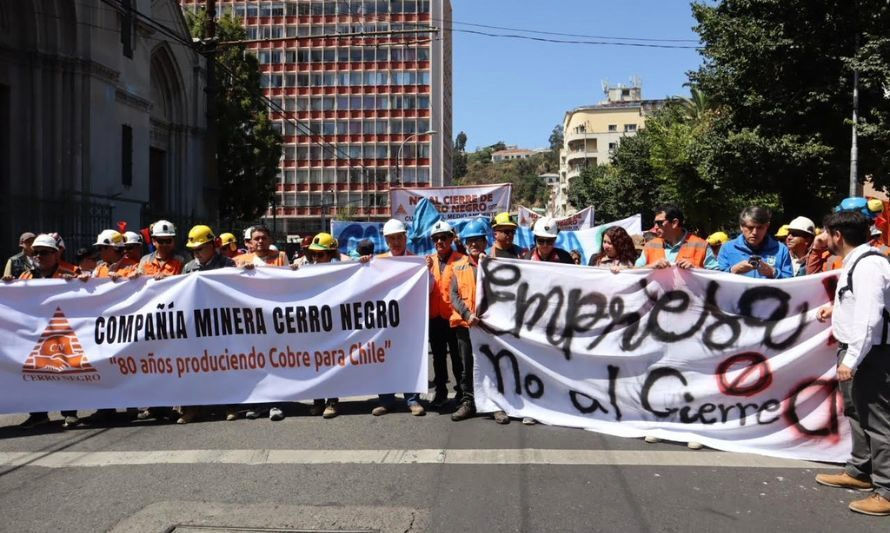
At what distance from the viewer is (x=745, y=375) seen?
557 cm

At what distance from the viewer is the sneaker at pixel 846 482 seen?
15.1 ft

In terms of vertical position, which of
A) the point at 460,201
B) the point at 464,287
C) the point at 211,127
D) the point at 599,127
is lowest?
the point at 464,287

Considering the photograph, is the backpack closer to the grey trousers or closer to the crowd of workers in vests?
the grey trousers

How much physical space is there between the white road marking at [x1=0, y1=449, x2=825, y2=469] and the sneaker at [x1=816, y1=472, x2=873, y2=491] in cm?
43

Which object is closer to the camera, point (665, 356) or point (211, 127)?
point (665, 356)

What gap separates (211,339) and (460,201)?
35.0 ft

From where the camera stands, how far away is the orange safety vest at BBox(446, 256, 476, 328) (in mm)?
6492

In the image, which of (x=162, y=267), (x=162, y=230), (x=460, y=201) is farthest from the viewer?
(x=460, y=201)

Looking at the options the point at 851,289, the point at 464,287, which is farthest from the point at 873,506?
the point at 464,287

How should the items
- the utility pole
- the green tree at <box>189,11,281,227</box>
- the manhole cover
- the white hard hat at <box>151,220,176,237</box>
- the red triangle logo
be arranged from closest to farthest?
1. the manhole cover
2. the red triangle logo
3. the white hard hat at <box>151,220,176,237</box>
4. the utility pole
5. the green tree at <box>189,11,281,227</box>

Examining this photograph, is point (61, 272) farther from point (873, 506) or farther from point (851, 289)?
point (873, 506)

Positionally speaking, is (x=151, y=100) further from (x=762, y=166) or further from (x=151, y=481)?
(x=151, y=481)

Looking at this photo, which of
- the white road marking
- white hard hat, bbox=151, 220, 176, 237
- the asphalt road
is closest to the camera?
the asphalt road

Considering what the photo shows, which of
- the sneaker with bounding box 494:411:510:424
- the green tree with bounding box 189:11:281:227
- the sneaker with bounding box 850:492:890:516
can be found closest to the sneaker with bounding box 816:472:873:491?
the sneaker with bounding box 850:492:890:516
